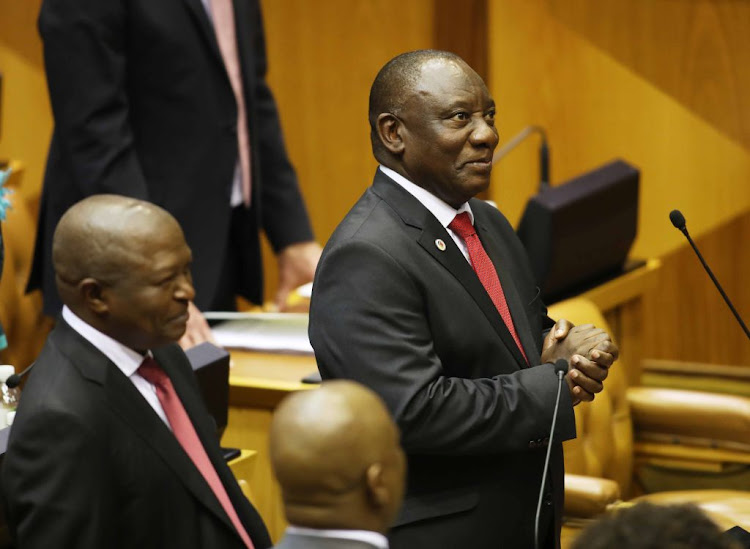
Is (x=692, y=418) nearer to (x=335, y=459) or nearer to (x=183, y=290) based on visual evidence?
(x=183, y=290)

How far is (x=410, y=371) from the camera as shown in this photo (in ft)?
6.08

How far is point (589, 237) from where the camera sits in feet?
10.8

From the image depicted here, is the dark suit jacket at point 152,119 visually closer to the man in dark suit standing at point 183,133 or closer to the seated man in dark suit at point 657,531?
the man in dark suit standing at point 183,133

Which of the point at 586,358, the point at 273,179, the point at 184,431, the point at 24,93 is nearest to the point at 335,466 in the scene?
the point at 184,431

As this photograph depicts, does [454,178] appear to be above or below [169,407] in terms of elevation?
above

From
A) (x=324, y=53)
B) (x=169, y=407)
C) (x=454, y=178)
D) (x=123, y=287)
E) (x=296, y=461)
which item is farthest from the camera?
(x=324, y=53)

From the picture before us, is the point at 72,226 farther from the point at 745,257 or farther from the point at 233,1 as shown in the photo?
the point at 745,257

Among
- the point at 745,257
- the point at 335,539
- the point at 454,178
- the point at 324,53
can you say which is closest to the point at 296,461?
the point at 335,539

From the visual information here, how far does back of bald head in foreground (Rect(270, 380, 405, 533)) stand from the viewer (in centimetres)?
130

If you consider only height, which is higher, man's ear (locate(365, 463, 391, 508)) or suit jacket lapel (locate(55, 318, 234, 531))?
man's ear (locate(365, 463, 391, 508))

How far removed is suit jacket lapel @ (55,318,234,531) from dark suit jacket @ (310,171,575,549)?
28cm

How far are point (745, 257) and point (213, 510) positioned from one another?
326 cm

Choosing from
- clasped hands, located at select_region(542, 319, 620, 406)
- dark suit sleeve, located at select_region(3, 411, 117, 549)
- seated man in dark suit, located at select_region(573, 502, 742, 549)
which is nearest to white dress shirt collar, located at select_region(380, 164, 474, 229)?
clasped hands, located at select_region(542, 319, 620, 406)

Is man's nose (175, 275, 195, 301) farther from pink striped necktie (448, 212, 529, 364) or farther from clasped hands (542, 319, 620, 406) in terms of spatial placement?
clasped hands (542, 319, 620, 406)
